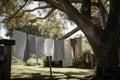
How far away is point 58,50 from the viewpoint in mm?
12688

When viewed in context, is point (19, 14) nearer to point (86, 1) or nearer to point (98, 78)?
point (86, 1)

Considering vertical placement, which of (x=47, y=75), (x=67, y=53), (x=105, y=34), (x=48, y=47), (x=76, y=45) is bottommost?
(x=47, y=75)

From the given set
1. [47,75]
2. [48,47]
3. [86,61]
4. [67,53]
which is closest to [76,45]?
[67,53]

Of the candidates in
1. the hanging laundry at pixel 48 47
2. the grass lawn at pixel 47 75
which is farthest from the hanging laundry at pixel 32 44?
the grass lawn at pixel 47 75

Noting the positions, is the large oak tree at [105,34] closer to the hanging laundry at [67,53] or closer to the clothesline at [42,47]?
the clothesline at [42,47]

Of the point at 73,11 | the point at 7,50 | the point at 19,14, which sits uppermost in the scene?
the point at 19,14

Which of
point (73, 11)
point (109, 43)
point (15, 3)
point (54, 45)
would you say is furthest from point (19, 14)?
point (109, 43)

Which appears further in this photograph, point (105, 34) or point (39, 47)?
point (39, 47)

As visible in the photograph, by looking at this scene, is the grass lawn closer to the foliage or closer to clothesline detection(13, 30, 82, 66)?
clothesline detection(13, 30, 82, 66)

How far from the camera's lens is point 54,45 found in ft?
40.7

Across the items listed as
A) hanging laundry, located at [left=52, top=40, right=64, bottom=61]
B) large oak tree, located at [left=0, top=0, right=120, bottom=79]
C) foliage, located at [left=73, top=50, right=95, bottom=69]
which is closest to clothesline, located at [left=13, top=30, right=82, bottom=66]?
hanging laundry, located at [left=52, top=40, right=64, bottom=61]

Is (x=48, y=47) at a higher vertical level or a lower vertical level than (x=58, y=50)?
higher

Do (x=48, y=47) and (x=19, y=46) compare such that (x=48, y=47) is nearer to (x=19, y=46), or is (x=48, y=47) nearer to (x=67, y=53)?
(x=67, y=53)

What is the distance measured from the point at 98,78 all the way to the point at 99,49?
1112 mm
